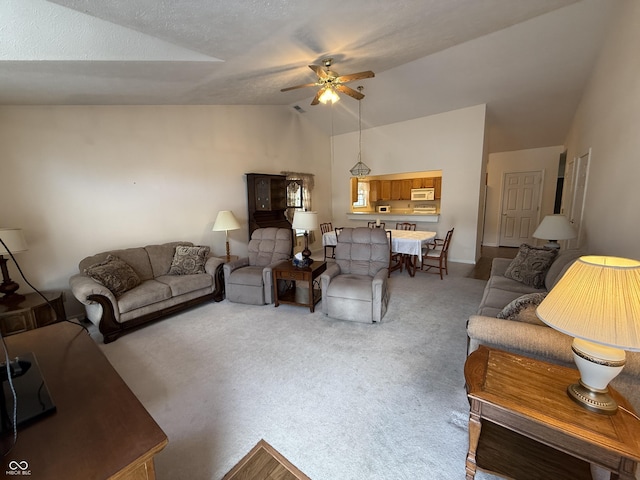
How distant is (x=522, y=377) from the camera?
1286 mm

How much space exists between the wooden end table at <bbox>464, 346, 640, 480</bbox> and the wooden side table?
3.24 meters

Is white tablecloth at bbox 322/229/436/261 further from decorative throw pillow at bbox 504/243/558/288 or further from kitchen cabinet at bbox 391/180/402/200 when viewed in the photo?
kitchen cabinet at bbox 391/180/402/200

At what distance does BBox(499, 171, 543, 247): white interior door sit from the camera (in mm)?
7133

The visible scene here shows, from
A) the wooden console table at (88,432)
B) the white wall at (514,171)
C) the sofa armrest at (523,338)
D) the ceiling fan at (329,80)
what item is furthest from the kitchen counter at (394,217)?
the wooden console table at (88,432)

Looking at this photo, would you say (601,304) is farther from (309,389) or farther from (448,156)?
(448,156)

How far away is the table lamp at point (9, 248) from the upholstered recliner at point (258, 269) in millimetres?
1999

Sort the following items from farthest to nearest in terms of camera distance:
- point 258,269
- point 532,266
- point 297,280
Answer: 1. point 258,269
2. point 297,280
3. point 532,266

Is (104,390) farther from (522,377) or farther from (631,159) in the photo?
(631,159)

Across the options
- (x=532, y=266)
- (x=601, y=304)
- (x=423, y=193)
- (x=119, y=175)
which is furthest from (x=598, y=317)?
(x=423, y=193)

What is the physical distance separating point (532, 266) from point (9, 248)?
205 inches

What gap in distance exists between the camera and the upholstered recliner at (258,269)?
12.0 ft

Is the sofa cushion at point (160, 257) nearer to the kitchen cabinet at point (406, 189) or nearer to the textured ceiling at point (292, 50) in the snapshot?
the textured ceiling at point (292, 50)

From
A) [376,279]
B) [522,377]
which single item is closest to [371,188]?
[376,279]

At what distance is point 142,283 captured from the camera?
3352 millimetres
